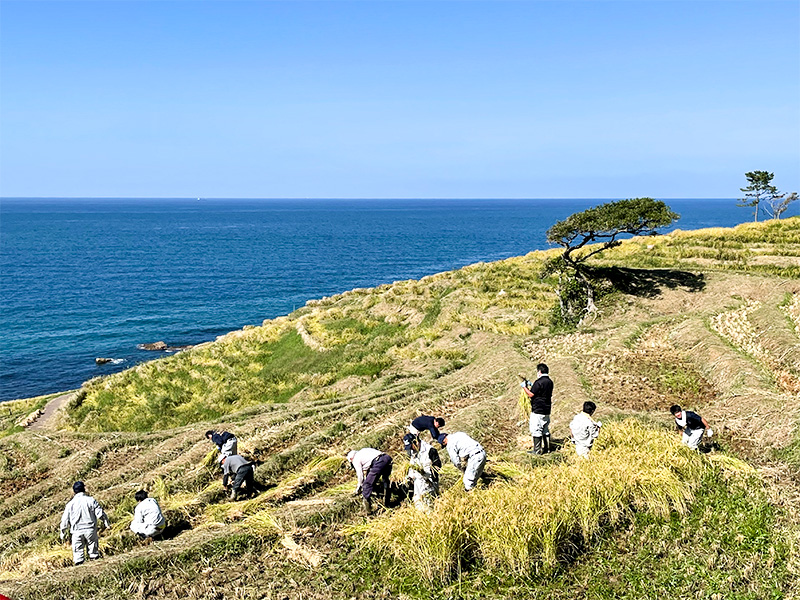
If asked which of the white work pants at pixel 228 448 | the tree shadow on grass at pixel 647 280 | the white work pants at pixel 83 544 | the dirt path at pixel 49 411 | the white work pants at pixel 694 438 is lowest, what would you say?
the dirt path at pixel 49 411

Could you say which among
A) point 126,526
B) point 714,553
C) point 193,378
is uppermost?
point 714,553

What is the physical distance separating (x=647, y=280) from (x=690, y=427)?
29.1m

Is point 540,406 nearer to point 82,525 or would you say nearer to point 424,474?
point 424,474

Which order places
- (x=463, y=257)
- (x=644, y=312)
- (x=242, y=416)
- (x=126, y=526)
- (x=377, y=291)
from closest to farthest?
(x=126, y=526)
(x=242, y=416)
(x=644, y=312)
(x=377, y=291)
(x=463, y=257)

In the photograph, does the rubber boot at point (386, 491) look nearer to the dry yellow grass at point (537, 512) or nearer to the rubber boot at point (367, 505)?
the rubber boot at point (367, 505)

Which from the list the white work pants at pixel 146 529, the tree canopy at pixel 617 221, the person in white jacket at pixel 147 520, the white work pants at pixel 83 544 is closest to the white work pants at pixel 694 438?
the person in white jacket at pixel 147 520

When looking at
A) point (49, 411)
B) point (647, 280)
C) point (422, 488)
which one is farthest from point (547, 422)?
point (49, 411)

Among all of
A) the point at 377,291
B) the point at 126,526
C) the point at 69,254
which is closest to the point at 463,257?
the point at 377,291

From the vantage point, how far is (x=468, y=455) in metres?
14.3

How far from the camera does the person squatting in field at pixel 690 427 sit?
15.6 m

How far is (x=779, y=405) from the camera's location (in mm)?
18734

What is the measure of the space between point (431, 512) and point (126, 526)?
31.7ft

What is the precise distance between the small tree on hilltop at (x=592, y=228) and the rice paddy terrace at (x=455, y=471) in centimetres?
220

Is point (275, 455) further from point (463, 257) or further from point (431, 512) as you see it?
point (463, 257)
